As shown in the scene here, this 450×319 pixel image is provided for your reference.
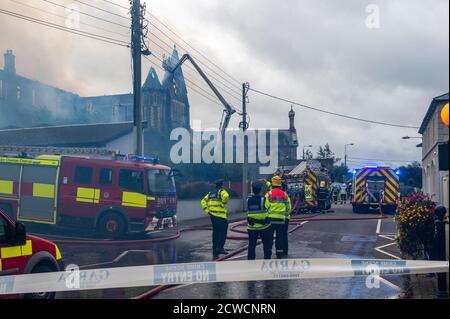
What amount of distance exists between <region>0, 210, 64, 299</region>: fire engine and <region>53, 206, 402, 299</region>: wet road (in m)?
0.68

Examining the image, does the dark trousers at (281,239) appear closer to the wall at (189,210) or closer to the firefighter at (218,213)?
the firefighter at (218,213)

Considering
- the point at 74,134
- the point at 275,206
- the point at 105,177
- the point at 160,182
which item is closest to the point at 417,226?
the point at 275,206

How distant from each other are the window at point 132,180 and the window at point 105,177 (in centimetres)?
29

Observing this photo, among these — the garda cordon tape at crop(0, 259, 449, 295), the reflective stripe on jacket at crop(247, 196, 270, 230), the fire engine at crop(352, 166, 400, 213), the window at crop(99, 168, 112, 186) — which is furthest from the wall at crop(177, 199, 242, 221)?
the garda cordon tape at crop(0, 259, 449, 295)

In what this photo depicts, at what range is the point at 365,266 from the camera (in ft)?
21.9

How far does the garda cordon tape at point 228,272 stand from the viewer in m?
6.41

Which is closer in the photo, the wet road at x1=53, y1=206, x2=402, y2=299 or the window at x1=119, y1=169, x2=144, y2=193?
the wet road at x1=53, y1=206, x2=402, y2=299

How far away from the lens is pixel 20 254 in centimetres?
564

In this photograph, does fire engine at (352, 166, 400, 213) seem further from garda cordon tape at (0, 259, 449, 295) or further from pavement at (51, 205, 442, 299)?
garda cordon tape at (0, 259, 449, 295)

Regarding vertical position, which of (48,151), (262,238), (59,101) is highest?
(59,101)

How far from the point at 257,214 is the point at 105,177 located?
5526mm

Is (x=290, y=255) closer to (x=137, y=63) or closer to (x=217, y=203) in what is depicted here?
(x=217, y=203)

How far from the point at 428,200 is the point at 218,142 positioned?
1657 centimetres

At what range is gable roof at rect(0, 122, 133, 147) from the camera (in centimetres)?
2461
